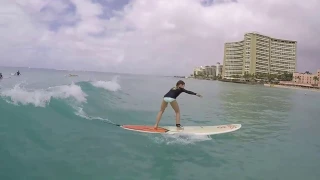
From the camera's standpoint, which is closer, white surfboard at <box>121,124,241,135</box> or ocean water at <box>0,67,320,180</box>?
ocean water at <box>0,67,320,180</box>

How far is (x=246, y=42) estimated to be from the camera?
168 metres

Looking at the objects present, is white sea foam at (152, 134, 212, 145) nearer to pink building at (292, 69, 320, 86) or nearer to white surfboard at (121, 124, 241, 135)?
white surfboard at (121, 124, 241, 135)

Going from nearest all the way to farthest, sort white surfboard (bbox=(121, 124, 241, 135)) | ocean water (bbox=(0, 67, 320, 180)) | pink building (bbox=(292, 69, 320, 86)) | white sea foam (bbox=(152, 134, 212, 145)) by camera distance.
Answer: ocean water (bbox=(0, 67, 320, 180)), white sea foam (bbox=(152, 134, 212, 145)), white surfboard (bbox=(121, 124, 241, 135)), pink building (bbox=(292, 69, 320, 86))

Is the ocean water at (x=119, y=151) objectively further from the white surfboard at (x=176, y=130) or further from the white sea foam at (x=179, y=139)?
the white surfboard at (x=176, y=130)

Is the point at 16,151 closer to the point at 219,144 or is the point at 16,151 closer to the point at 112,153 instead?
the point at 112,153

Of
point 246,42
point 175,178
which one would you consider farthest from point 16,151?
point 246,42

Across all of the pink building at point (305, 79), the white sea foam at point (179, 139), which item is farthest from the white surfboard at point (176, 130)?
the pink building at point (305, 79)

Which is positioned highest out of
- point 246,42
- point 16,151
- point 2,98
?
point 246,42

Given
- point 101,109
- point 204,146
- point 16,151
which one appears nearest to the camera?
point 16,151

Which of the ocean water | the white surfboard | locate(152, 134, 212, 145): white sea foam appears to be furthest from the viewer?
the white surfboard

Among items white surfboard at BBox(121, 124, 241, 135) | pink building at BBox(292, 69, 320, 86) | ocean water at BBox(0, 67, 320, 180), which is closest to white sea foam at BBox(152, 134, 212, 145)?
ocean water at BBox(0, 67, 320, 180)

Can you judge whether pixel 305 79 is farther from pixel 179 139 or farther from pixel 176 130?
pixel 179 139

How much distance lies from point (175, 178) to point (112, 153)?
2059 millimetres

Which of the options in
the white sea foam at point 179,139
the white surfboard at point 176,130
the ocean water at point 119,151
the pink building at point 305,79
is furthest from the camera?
the pink building at point 305,79
